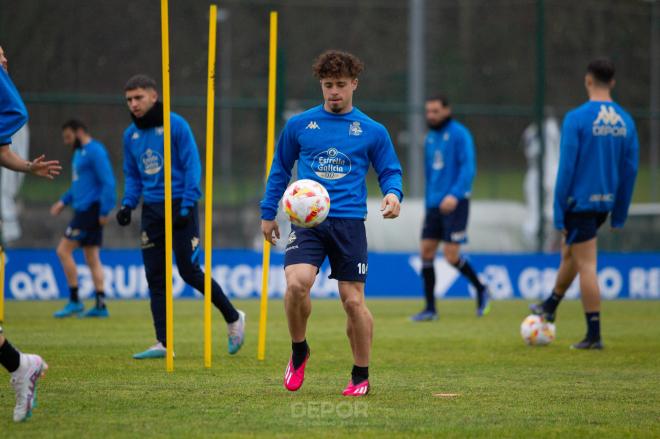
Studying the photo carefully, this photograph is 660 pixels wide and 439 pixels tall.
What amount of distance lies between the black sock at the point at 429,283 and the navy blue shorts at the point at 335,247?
6176 millimetres

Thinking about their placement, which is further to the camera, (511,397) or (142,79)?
(142,79)

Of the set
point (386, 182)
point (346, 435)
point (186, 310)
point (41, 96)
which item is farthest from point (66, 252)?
point (346, 435)

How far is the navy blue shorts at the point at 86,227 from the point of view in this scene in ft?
44.0

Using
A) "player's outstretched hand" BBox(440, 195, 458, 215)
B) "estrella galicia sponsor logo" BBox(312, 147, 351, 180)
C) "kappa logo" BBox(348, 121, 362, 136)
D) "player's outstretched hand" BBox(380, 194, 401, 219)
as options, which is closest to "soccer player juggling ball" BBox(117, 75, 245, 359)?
"estrella galicia sponsor logo" BBox(312, 147, 351, 180)

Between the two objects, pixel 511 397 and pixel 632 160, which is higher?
pixel 632 160

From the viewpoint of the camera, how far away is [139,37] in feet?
59.1

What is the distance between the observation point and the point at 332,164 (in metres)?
6.80

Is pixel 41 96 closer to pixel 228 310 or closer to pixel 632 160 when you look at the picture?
pixel 228 310

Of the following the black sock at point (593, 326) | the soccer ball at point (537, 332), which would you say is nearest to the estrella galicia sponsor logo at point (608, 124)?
the black sock at point (593, 326)

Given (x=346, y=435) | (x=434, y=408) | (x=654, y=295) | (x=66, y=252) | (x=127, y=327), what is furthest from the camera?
(x=654, y=295)

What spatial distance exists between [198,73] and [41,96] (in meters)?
2.63

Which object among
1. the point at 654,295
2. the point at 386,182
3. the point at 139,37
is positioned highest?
the point at 139,37

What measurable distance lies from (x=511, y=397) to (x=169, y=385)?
90.4 inches

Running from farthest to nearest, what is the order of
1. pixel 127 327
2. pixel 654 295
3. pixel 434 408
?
pixel 654 295, pixel 127 327, pixel 434 408
